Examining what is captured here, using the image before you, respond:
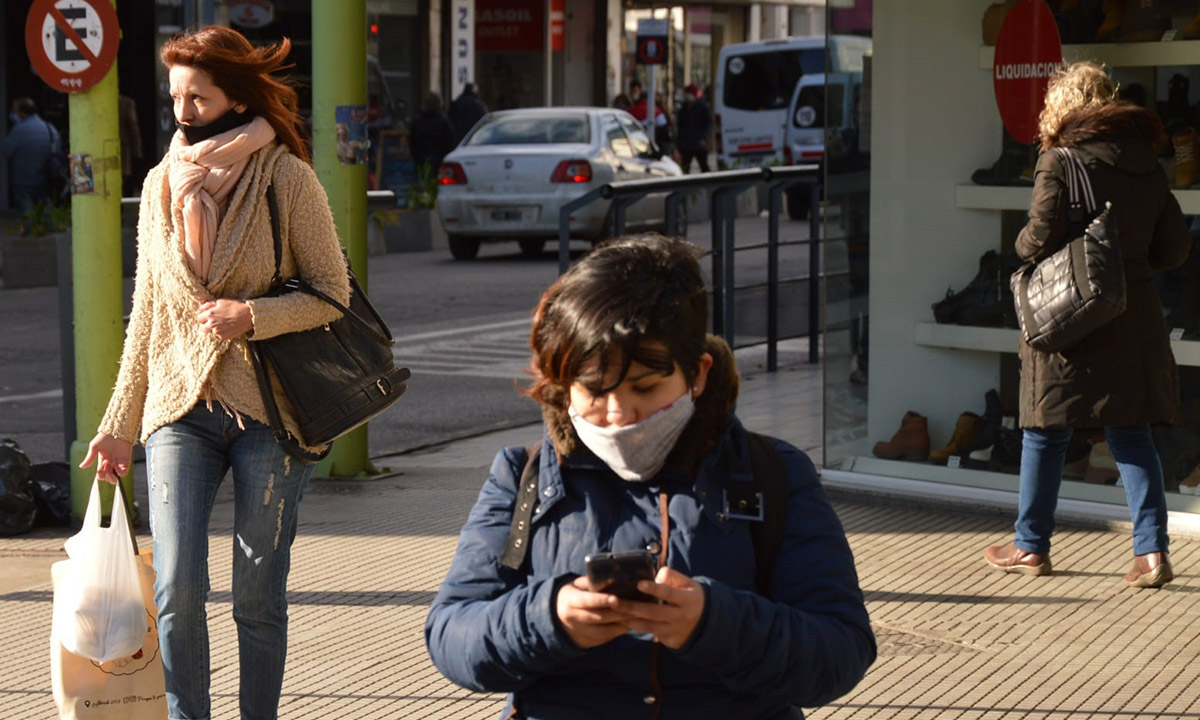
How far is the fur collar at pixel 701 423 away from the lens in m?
2.40

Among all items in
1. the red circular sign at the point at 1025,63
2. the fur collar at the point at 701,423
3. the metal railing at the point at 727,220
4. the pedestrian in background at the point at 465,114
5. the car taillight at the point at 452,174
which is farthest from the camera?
the pedestrian in background at the point at 465,114

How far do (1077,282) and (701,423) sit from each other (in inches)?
138

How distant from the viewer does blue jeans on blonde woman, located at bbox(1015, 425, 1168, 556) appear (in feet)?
19.4

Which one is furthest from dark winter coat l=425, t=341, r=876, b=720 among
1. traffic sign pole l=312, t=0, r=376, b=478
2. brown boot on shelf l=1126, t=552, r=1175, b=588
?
traffic sign pole l=312, t=0, r=376, b=478

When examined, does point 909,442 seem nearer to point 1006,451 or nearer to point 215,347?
point 1006,451

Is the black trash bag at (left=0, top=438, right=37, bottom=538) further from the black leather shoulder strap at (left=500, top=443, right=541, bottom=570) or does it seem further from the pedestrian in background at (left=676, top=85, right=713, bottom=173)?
the pedestrian in background at (left=676, top=85, right=713, bottom=173)

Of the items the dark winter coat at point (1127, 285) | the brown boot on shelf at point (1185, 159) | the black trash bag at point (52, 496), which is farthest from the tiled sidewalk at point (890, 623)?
the brown boot on shelf at point (1185, 159)

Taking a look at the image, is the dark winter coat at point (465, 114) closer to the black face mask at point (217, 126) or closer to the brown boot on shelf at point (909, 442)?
the brown boot on shelf at point (909, 442)

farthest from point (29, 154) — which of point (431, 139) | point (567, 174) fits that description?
point (567, 174)

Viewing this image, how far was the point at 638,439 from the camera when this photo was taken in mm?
2334

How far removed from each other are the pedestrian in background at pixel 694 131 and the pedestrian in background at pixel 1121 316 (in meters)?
27.2

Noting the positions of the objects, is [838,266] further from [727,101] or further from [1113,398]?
[727,101]

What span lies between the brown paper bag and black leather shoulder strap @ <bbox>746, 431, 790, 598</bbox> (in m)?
2.00

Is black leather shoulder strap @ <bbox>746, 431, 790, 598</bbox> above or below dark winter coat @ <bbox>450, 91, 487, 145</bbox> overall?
below
